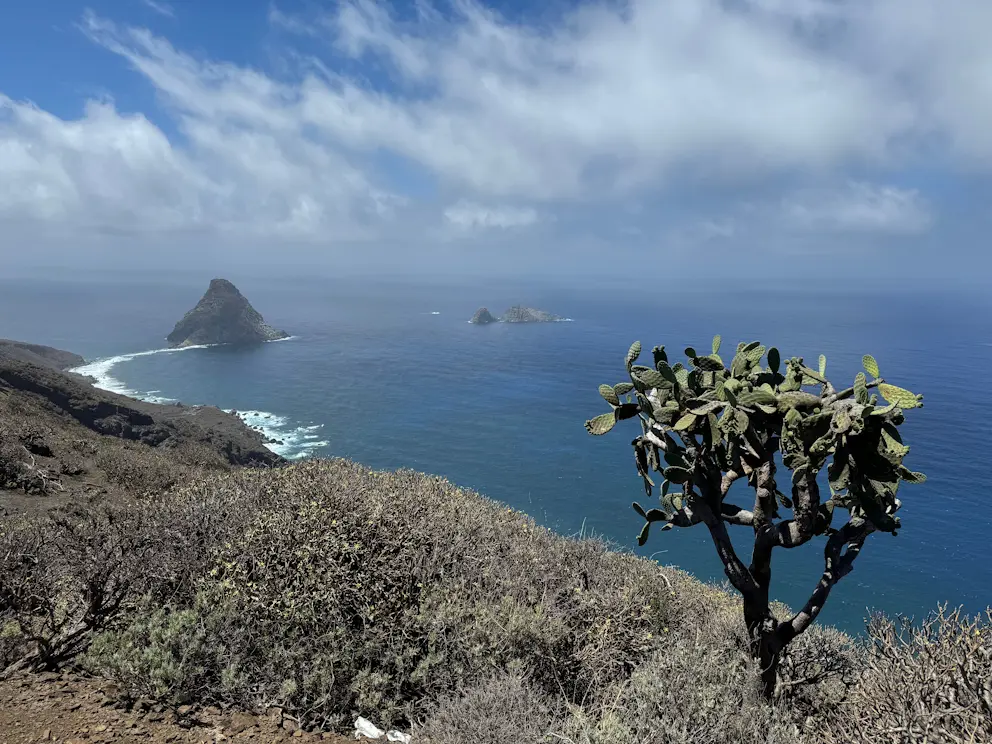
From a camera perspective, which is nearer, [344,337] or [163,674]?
[163,674]

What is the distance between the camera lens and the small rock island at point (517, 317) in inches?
7165

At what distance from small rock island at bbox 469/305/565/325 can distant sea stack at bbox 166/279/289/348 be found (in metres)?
60.0

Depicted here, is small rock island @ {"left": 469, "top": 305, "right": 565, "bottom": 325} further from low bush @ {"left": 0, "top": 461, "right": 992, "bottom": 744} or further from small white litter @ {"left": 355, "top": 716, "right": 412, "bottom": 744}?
small white litter @ {"left": 355, "top": 716, "right": 412, "bottom": 744}

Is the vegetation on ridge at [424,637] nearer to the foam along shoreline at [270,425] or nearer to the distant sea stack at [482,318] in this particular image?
the foam along shoreline at [270,425]

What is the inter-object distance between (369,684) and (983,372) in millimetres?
117890

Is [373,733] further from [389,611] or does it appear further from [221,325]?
[221,325]

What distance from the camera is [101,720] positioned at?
4.95 m

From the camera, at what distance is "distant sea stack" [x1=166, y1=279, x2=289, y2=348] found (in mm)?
141375

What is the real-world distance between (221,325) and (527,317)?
8915 cm

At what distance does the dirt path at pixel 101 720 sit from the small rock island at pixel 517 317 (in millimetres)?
175324

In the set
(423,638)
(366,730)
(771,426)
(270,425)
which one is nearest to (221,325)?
(270,425)

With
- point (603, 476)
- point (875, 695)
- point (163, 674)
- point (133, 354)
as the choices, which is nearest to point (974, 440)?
point (603, 476)

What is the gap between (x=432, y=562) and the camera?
711 cm

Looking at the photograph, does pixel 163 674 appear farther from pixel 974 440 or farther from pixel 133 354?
pixel 133 354
